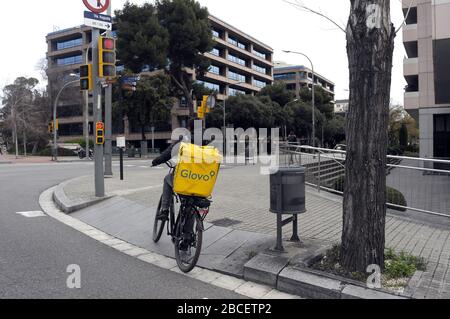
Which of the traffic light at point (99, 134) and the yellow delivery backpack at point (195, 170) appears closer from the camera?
the yellow delivery backpack at point (195, 170)

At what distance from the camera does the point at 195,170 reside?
4711 millimetres

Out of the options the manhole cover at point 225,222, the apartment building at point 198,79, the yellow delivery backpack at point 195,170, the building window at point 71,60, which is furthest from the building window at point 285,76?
the yellow delivery backpack at point 195,170

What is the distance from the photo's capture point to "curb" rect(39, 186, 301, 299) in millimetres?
4270

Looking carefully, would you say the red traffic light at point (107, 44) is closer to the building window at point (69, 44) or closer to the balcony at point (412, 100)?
the balcony at point (412, 100)

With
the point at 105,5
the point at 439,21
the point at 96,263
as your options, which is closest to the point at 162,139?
the point at 439,21

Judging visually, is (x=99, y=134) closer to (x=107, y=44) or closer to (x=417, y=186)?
(x=107, y=44)

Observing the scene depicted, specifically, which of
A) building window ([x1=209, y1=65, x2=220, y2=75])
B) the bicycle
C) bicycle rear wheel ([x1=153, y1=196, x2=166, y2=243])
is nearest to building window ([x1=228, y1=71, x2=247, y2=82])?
building window ([x1=209, y1=65, x2=220, y2=75])

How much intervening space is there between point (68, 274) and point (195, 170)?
6.15 ft

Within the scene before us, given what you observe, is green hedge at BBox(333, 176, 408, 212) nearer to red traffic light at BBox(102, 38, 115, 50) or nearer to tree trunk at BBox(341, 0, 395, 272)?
tree trunk at BBox(341, 0, 395, 272)

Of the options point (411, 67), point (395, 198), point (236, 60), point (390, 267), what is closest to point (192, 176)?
point (390, 267)

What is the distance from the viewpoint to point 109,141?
14648 millimetres

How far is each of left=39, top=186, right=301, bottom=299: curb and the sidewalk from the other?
0.16m

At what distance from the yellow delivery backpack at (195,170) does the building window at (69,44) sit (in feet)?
213

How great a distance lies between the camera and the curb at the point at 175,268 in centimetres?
427
